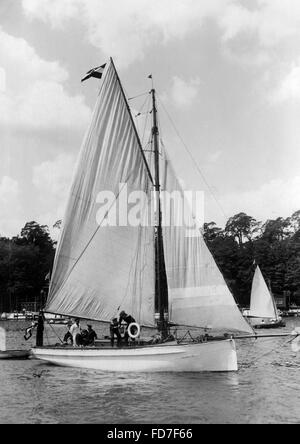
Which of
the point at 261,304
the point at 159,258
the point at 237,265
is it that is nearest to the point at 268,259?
the point at 237,265

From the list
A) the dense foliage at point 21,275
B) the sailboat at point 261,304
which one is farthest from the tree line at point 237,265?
the sailboat at point 261,304

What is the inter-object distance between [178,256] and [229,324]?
501 cm

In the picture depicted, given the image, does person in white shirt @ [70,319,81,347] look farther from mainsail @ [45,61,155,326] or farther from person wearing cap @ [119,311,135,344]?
person wearing cap @ [119,311,135,344]

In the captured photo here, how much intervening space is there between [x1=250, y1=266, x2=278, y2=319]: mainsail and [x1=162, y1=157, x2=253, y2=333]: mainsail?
5277cm

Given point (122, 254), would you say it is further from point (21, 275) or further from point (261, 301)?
point (21, 275)

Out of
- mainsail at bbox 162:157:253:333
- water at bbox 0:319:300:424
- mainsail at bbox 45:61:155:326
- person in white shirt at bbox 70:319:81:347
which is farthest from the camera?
person in white shirt at bbox 70:319:81:347

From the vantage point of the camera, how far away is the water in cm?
2123

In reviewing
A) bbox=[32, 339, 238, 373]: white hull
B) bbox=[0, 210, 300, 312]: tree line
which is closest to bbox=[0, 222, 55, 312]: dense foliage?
bbox=[0, 210, 300, 312]: tree line

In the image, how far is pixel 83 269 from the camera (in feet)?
107

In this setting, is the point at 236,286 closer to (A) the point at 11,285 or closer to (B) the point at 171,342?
(A) the point at 11,285

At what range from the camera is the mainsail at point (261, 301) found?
274 feet

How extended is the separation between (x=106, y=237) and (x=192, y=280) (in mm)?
5814
